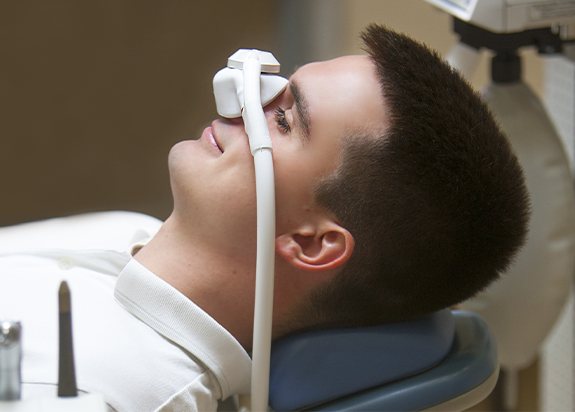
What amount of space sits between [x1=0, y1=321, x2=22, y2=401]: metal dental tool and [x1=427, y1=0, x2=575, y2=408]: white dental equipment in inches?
37.3

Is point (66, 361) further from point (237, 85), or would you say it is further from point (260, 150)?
point (237, 85)

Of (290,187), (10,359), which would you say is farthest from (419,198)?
(10,359)

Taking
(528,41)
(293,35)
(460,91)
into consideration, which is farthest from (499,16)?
(293,35)

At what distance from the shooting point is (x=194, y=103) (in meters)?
2.45

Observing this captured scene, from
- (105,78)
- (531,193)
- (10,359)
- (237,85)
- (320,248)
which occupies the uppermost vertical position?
(237,85)

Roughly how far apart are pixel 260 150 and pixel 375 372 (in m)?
0.35

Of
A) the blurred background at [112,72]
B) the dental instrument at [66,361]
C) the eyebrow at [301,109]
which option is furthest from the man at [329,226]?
the blurred background at [112,72]

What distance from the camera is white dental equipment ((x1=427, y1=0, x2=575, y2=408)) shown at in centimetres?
167

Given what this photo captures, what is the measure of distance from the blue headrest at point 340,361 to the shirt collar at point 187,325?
0.06 m

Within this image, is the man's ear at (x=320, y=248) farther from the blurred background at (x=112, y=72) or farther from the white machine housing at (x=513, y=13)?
the blurred background at (x=112, y=72)

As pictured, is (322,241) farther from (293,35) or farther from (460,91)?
(293,35)

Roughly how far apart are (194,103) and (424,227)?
1299 mm

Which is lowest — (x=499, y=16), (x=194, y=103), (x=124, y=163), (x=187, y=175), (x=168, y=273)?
(x=124, y=163)

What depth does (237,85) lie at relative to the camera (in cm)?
129
